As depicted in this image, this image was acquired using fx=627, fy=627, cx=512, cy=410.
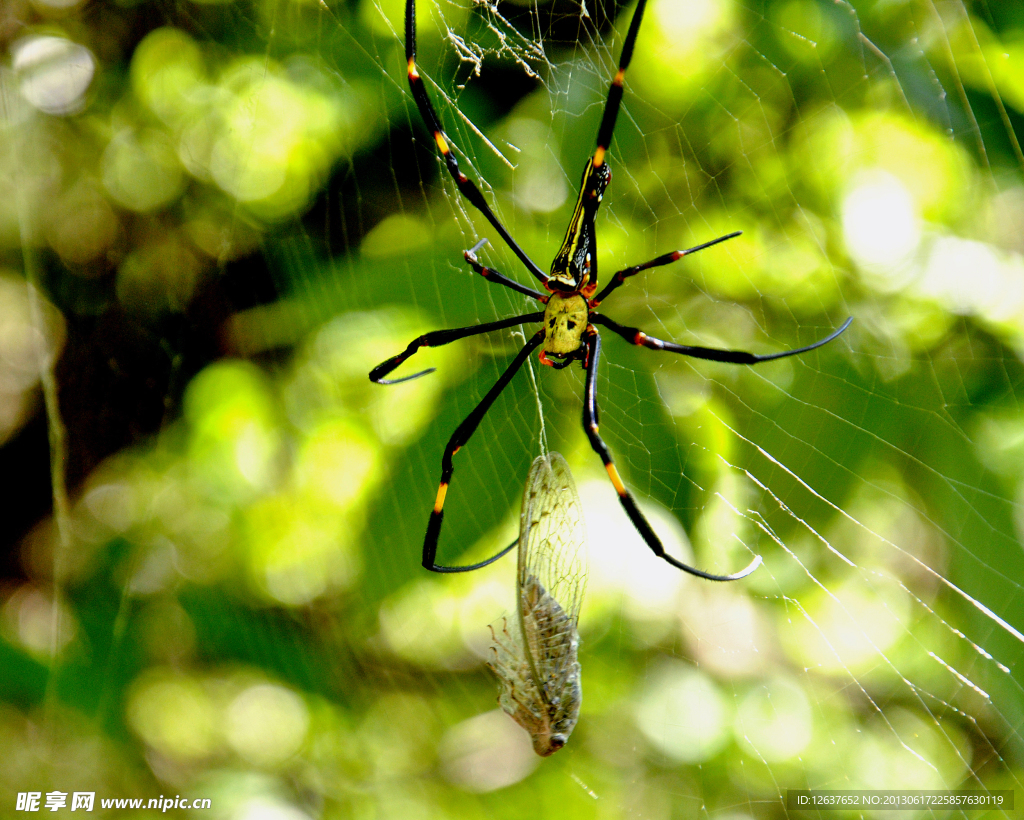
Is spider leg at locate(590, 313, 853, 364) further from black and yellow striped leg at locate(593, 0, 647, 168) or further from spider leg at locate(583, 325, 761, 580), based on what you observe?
black and yellow striped leg at locate(593, 0, 647, 168)

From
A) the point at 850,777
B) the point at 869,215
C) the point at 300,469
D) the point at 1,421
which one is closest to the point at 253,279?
the point at 300,469

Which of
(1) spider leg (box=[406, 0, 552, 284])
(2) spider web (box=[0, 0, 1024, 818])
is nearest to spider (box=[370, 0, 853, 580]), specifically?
(1) spider leg (box=[406, 0, 552, 284])

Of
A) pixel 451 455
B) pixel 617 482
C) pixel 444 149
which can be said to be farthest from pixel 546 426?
pixel 444 149

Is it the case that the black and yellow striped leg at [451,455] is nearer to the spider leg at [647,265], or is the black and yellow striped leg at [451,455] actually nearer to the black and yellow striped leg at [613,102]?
the spider leg at [647,265]

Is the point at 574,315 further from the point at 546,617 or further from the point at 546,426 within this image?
the point at 546,617

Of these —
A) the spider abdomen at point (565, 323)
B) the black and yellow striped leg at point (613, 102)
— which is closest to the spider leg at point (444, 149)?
the spider abdomen at point (565, 323)

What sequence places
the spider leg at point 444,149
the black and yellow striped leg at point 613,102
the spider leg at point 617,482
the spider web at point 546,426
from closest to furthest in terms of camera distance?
the black and yellow striped leg at point 613,102
the spider leg at point 617,482
the spider leg at point 444,149
the spider web at point 546,426
